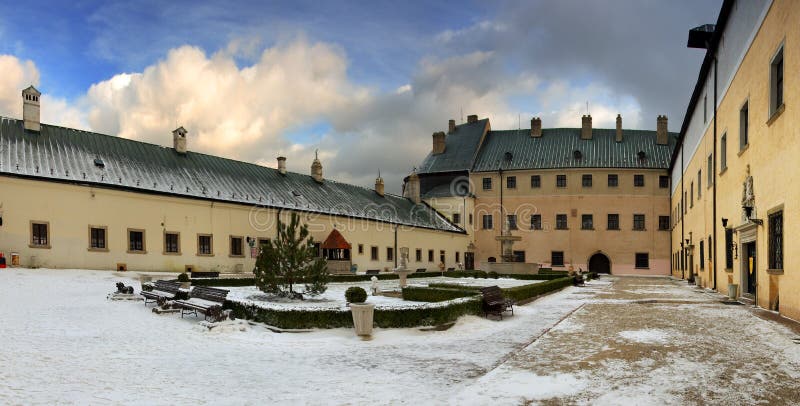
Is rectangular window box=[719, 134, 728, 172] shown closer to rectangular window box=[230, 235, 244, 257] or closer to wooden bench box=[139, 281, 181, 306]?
wooden bench box=[139, 281, 181, 306]

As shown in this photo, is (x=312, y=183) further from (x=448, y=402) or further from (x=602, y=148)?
(x=448, y=402)

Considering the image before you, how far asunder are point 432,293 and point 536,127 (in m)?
46.2

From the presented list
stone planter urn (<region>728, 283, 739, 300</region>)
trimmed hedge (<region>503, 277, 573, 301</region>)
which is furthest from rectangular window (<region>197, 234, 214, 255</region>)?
stone planter urn (<region>728, 283, 739, 300</region>)

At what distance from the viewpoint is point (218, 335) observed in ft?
41.3

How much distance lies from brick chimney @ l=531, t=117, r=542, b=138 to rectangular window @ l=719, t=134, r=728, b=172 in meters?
39.1

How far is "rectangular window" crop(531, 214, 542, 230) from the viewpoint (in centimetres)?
5806

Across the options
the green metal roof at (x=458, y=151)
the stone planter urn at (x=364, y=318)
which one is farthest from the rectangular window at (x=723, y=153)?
the green metal roof at (x=458, y=151)

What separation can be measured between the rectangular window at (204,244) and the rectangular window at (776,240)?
28146mm

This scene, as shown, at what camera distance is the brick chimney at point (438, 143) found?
65394mm

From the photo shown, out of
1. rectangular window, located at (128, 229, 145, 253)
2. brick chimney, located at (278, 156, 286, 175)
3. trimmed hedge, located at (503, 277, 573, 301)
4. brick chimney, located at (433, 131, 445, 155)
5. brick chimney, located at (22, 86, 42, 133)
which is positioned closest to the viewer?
trimmed hedge, located at (503, 277, 573, 301)

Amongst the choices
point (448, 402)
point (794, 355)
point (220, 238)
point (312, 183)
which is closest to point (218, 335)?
point (448, 402)

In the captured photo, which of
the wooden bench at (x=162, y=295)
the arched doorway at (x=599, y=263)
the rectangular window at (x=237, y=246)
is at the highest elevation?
the rectangular window at (x=237, y=246)

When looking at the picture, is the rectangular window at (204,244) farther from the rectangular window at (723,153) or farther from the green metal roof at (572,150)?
the green metal roof at (572,150)

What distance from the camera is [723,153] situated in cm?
2311
